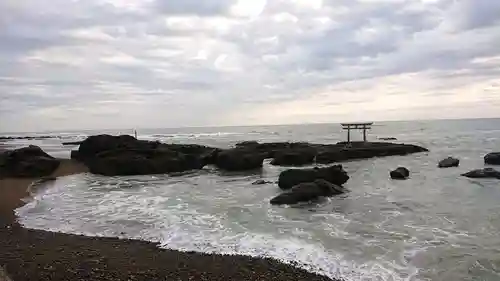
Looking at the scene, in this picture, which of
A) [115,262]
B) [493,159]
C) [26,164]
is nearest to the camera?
[115,262]

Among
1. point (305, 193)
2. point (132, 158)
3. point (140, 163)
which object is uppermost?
point (132, 158)

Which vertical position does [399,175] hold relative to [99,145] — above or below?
below

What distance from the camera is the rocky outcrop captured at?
3334cm

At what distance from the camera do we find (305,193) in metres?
19.8

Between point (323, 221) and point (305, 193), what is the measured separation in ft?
13.0

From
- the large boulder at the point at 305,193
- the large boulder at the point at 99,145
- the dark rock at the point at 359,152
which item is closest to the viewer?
the large boulder at the point at 305,193

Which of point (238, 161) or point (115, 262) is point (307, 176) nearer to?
point (238, 161)

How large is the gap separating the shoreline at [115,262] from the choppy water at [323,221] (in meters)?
0.92

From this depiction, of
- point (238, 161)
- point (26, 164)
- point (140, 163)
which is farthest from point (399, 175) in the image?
point (26, 164)

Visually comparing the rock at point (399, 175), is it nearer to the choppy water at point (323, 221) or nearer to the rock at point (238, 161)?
the choppy water at point (323, 221)

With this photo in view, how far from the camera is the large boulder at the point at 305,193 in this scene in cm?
1945

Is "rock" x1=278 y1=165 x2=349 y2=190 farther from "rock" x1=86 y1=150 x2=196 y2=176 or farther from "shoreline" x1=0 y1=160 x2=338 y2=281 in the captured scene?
"rock" x1=86 y1=150 x2=196 y2=176

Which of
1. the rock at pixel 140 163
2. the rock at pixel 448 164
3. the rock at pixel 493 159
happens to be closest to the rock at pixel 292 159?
the rock at pixel 140 163

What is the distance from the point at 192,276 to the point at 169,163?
25547 mm
